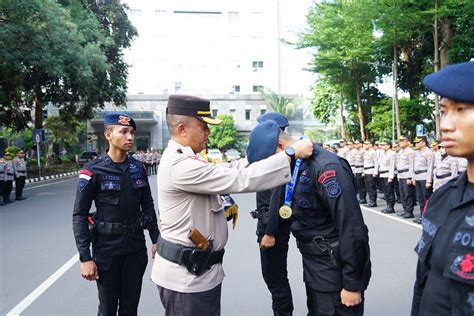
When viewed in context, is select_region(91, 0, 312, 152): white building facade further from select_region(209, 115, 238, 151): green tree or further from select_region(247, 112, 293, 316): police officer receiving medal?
select_region(247, 112, 293, 316): police officer receiving medal

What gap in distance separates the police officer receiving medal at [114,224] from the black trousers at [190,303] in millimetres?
948

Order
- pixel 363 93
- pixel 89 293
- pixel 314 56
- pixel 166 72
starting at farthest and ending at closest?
1. pixel 166 72
2. pixel 363 93
3. pixel 314 56
4. pixel 89 293

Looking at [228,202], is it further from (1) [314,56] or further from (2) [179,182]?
(1) [314,56]

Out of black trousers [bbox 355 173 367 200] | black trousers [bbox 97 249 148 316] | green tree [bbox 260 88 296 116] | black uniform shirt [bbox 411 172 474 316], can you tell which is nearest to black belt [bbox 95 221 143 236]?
black trousers [bbox 97 249 148 316]

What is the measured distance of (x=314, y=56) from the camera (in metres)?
24.8

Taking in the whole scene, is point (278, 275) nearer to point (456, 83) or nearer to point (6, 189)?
point (456, 83)

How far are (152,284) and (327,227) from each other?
3.12 m

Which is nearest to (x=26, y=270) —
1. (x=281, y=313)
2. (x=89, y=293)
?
(x=89, y=293)

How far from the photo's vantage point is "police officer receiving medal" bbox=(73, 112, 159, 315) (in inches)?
124

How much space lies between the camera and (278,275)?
12.5ft

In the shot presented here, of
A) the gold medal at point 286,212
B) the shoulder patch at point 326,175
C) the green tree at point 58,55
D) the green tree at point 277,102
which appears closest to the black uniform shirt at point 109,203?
the gold medal at point 286,212

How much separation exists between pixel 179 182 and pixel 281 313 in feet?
6.71

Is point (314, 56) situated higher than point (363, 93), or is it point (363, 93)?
point (314, 56)

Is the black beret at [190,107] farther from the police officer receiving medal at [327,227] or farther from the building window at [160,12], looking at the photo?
the building window at [160,12]
